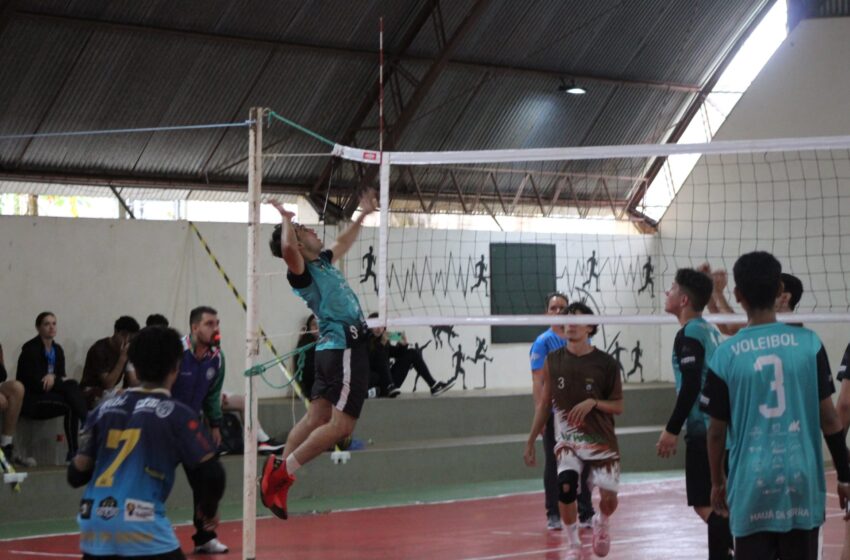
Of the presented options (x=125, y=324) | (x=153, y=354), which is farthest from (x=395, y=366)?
(x=153, y=354)

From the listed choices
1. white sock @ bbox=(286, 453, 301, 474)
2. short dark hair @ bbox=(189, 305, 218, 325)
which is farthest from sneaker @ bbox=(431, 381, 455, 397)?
white sock @ bbox=(286, 453, 301, 474)

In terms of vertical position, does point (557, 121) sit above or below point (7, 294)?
above

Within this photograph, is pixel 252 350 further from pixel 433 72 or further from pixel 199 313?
pixel 433 72

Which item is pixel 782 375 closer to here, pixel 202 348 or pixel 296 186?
pixel 202 348

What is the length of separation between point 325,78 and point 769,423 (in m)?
12.1

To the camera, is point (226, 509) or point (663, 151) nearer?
point (663, 151)

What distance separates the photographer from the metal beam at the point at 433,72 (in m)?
15.6

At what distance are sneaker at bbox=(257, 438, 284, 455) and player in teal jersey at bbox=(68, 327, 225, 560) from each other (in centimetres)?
812

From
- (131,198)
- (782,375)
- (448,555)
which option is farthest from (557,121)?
(782,375)

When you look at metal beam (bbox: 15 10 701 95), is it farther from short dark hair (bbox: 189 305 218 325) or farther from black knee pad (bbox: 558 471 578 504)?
black knee pad (bbox: 558 471 578 504)

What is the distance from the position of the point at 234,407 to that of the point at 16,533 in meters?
2.91

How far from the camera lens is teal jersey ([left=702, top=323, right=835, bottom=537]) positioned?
466 cm

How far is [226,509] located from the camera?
12047 millimetres

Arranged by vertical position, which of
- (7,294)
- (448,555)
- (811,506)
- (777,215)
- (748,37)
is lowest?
(448,555)
